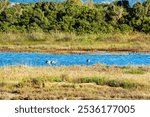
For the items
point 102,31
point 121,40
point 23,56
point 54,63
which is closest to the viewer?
point 54,63

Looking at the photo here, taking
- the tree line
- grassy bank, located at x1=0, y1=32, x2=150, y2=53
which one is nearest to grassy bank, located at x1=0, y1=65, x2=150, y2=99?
grassy bank, located at x1=0, y1=32, x2=150, y2=53

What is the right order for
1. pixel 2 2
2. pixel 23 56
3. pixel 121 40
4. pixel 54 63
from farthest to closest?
pixel 2 2
pixel 121 40
pixel 23 56
pixel 54 63

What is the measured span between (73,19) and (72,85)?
2806 centimetres

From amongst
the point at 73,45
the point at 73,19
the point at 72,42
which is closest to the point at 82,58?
the point at 73,45

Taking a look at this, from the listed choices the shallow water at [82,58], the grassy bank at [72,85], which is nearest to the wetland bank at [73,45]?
the grassy bank at [72,85]

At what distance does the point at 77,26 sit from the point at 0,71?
24.0 metres

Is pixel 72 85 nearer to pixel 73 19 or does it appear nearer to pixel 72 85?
pixel 72 85

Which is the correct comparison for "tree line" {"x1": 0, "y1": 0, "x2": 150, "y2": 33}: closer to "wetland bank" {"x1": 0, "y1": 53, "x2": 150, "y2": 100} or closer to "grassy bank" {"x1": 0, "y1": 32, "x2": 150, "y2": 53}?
"grassy bank" {"x1": 0, "y1": 32, "x2": 150, "y2": 53}

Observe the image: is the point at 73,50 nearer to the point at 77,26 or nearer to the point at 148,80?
the point at 77,26

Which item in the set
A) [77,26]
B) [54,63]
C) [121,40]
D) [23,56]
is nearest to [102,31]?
[77,26]

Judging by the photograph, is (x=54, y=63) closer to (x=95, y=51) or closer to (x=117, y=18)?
(x=95, y=51)

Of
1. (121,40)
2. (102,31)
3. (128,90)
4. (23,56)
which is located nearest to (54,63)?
(23,56)

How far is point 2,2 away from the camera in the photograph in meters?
51.2

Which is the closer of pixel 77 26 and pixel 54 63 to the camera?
pixel 54 63
